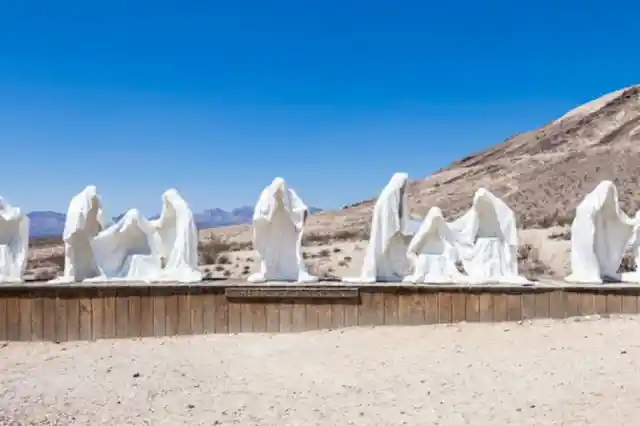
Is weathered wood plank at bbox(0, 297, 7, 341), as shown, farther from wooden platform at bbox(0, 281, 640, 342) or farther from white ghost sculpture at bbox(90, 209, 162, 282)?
white ghost sculpture at bbox(90, 209, 162, 282)

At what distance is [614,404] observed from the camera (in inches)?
268

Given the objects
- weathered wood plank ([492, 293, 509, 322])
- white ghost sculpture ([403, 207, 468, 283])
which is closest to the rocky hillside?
white ghost sculpture ([403, 207, 468, 283])

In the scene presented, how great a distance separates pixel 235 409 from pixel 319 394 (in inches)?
37.0

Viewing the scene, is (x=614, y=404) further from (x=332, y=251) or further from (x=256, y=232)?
(x=332, y=251)

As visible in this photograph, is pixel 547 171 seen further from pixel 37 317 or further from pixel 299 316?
pixel 37 317

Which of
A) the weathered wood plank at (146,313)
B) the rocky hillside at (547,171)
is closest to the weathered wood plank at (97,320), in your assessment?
the weathered wood plank at (146,313)

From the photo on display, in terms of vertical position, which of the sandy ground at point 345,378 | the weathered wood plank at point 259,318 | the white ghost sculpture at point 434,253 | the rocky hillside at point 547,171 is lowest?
the sandy ground at point 345,378

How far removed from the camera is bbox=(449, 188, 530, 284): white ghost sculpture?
464 inches

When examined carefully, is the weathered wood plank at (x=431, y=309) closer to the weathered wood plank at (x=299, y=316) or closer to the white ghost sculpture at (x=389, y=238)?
the white ghost sculpture at (x=389, y=238)

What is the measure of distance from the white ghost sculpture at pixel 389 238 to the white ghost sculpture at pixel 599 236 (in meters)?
2.75

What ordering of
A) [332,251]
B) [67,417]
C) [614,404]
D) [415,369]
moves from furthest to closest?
[332,251] → [415,369] → [67,417] → [614,404]

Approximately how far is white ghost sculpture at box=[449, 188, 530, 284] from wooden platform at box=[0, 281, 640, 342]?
0.95m

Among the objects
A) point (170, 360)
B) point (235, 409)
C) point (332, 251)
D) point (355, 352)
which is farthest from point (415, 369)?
point (332, 251)

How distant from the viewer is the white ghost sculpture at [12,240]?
11.7 meters
